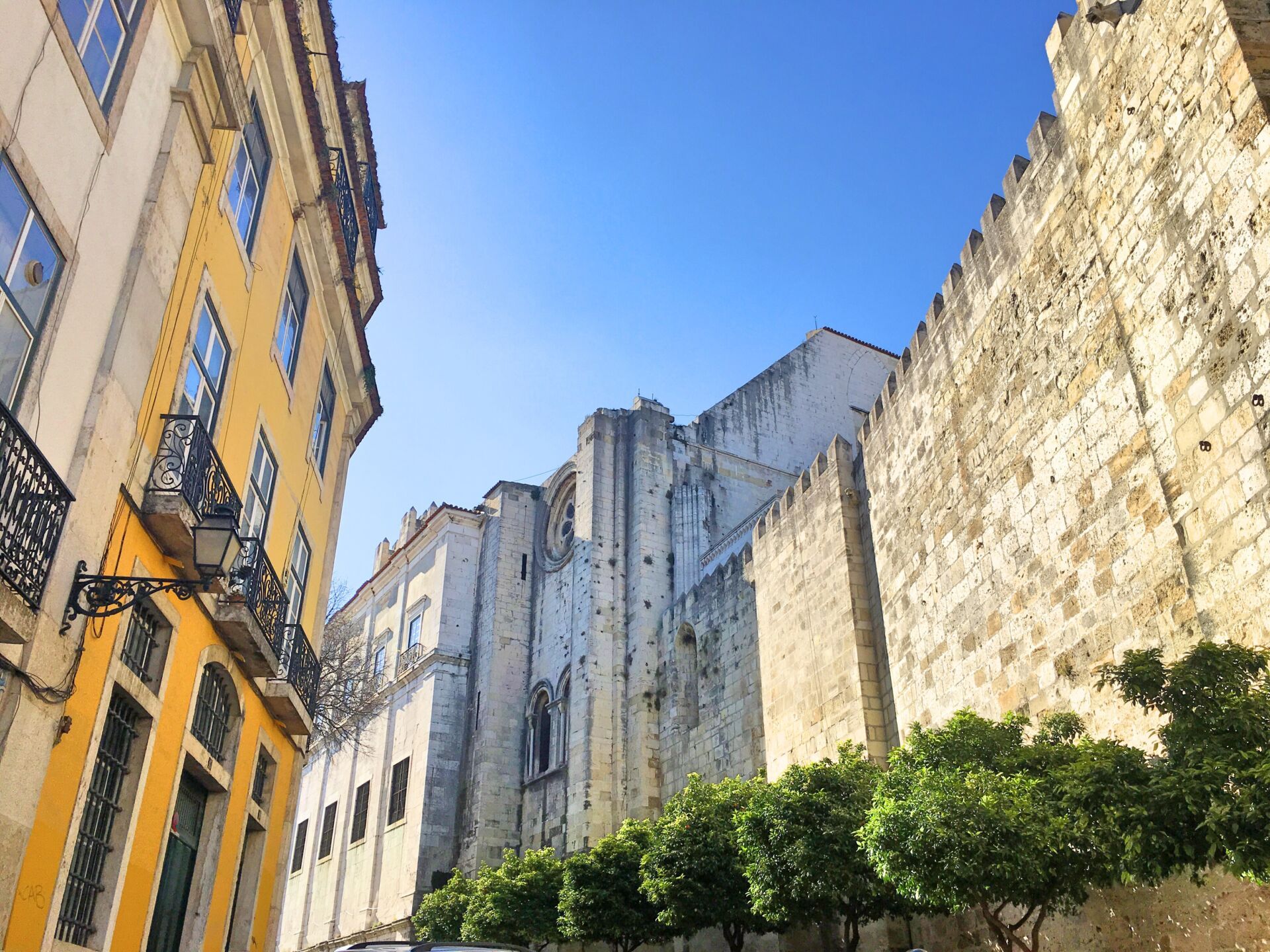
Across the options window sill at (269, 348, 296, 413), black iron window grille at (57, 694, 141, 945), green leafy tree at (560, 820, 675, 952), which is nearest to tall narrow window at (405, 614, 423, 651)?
green leafy tree at (560, 820, 675, 952)

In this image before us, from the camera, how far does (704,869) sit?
12.8 meters

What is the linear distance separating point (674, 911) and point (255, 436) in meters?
7.55

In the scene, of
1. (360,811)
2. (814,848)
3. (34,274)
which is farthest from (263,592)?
(360,811)

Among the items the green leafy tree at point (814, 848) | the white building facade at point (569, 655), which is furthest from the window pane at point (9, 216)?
the white building facade at point (569, 655)

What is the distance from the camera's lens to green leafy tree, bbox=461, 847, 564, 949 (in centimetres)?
1698

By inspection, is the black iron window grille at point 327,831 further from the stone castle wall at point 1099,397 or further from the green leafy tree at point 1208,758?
the green leafy tree at point 1208,758

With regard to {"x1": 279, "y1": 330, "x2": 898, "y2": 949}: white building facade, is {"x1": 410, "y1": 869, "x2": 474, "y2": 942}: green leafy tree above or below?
below

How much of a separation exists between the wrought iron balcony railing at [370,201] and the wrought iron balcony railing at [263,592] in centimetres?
586

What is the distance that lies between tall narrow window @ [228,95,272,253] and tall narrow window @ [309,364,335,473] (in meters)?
3.18

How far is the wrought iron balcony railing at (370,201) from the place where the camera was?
14781 millimetres

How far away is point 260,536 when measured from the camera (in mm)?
10953

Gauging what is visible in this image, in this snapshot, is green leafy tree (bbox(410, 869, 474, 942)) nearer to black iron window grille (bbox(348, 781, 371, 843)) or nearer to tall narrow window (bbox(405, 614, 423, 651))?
black iron window grille (bbox(348, 781, 371, 843))

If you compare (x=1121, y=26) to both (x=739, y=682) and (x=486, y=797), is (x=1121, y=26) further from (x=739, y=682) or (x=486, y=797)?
(x=486, y=797)

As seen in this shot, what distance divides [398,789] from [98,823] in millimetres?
20598
